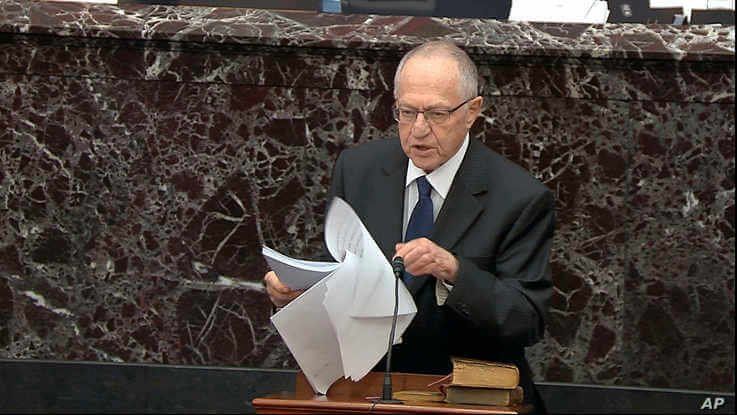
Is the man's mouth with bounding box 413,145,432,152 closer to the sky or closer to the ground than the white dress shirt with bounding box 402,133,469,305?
closer to the sky

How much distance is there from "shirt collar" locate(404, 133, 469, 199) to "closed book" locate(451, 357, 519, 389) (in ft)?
2.39

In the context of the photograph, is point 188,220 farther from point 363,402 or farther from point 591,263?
point 363,402

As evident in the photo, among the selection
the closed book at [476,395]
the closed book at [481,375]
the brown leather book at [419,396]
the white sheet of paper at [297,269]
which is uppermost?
the white sheet of paper at [297,269]

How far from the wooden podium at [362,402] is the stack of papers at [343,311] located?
5cm

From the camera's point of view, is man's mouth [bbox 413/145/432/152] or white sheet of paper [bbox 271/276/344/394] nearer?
white sheet of paper [bbox 271/276/344/394]

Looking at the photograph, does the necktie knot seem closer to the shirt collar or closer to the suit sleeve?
the shirt collar

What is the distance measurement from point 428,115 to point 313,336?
723 millimetres

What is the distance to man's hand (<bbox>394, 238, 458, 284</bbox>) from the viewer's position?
11.6ft

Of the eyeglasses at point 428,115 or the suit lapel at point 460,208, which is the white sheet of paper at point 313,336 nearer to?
the suit lapel at point 460,208

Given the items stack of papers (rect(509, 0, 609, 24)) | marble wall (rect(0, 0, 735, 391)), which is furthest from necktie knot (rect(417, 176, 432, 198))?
stack of papers (rect(509, 0, 609, 24))

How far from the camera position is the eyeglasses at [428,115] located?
12.8 feet

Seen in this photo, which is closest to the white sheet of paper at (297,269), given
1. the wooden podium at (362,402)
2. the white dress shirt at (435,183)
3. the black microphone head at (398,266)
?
the black microphone head at (398,266)

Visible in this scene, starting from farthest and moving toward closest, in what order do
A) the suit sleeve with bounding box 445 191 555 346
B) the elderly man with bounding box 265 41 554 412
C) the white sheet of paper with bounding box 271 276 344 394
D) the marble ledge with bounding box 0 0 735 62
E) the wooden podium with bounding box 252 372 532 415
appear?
the marble ledge with bounding box 0 0 735 62 < the elderly man with bounding box 265 41 554 412 < the suit sleeve with bounding box 445 191 555 346 < the white sheet of paper with bounding box 271 276 344 394 < the wooden podium with bounding box 252 372 532 415

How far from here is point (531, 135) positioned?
5.25m
